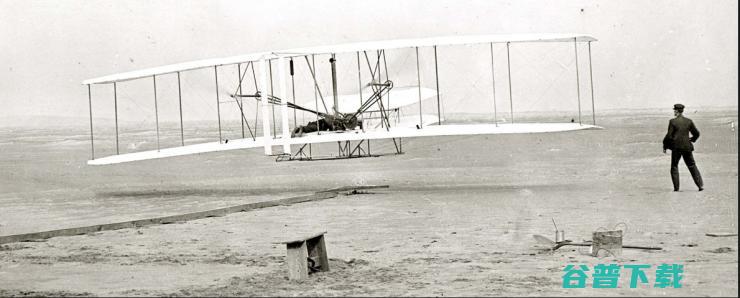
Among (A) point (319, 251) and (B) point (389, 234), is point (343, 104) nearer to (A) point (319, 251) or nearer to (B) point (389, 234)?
(B) point (389, 234)

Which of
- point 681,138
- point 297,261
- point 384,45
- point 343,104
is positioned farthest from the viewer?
point 343,104

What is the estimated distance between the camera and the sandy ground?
27.9ft

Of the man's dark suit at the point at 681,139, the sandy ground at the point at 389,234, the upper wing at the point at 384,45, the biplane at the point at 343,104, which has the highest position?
the upper wing at the point at 384,45

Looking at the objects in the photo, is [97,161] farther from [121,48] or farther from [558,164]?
[121,48]

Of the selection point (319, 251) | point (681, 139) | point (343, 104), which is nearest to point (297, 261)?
point (319, 251)

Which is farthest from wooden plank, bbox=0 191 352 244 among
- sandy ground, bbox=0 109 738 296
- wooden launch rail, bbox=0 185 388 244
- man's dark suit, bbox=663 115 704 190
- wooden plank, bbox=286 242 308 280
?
man's dark suit, bbox=663 115 704 190

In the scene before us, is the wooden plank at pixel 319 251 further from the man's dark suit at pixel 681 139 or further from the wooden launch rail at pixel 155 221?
the man's dark suit at pixel 681 139

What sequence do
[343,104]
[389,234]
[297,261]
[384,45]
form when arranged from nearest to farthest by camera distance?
[297,261] < [389,234] < [384,45] < [343,104]

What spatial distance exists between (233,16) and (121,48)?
635cm

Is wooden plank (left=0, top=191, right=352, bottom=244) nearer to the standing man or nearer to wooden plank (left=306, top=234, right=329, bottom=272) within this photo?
wooden plank (left=306, top=234, right=329, bottom=272)

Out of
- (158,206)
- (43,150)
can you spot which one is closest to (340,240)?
(158,206)

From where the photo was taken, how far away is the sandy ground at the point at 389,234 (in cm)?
850

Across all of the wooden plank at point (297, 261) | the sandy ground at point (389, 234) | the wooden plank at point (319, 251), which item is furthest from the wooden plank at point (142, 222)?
the wooden plank at point (297, 261)

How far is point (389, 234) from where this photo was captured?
12.2 metres
